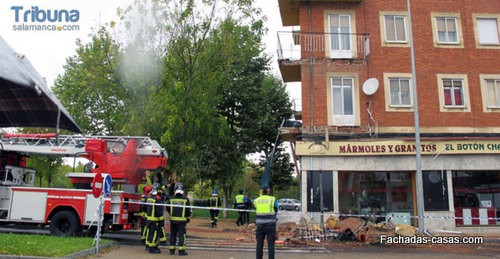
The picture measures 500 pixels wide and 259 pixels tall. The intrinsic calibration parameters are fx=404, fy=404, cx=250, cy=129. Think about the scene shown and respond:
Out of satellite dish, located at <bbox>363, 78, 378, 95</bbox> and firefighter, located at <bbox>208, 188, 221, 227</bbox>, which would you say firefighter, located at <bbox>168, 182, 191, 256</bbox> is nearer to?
firefighter, located at <bbox>208, 188, 221, 227</bbox>

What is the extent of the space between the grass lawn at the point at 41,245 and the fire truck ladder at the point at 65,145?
3.24m

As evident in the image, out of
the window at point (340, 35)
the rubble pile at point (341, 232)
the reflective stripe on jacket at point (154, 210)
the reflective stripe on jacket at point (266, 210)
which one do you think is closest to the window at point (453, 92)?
the window at point (340, 35)

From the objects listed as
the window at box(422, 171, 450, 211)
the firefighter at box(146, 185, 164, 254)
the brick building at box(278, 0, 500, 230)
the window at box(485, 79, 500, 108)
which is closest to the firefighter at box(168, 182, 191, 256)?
the firefighter at box(146, 185, 164, 254)

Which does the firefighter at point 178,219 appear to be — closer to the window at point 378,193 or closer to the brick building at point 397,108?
the brick building at point 397,108

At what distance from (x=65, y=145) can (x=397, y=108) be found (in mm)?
13606

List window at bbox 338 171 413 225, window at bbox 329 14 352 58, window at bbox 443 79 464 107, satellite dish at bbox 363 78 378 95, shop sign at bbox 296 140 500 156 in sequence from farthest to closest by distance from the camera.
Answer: window at bbox 329 14 352 58, window at bbox 443 79 464 107, satellite dish at bbox 363 78 378 95, window at bbox 338 171 413 225, shop sign at bbox 296 140 500 156

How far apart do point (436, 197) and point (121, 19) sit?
15437mm

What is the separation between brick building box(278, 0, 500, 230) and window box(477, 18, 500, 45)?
0.05m

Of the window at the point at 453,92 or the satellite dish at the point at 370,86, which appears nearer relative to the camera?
the satellite dish at the point at 370,86

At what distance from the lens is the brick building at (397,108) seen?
17.0 metres

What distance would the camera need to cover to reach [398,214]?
1739cm

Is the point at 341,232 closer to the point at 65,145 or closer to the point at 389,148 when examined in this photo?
the point at 389,148

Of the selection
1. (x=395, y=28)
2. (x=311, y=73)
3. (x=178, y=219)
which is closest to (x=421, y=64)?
(x=395, y=28)

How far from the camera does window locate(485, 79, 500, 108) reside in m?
18.4
